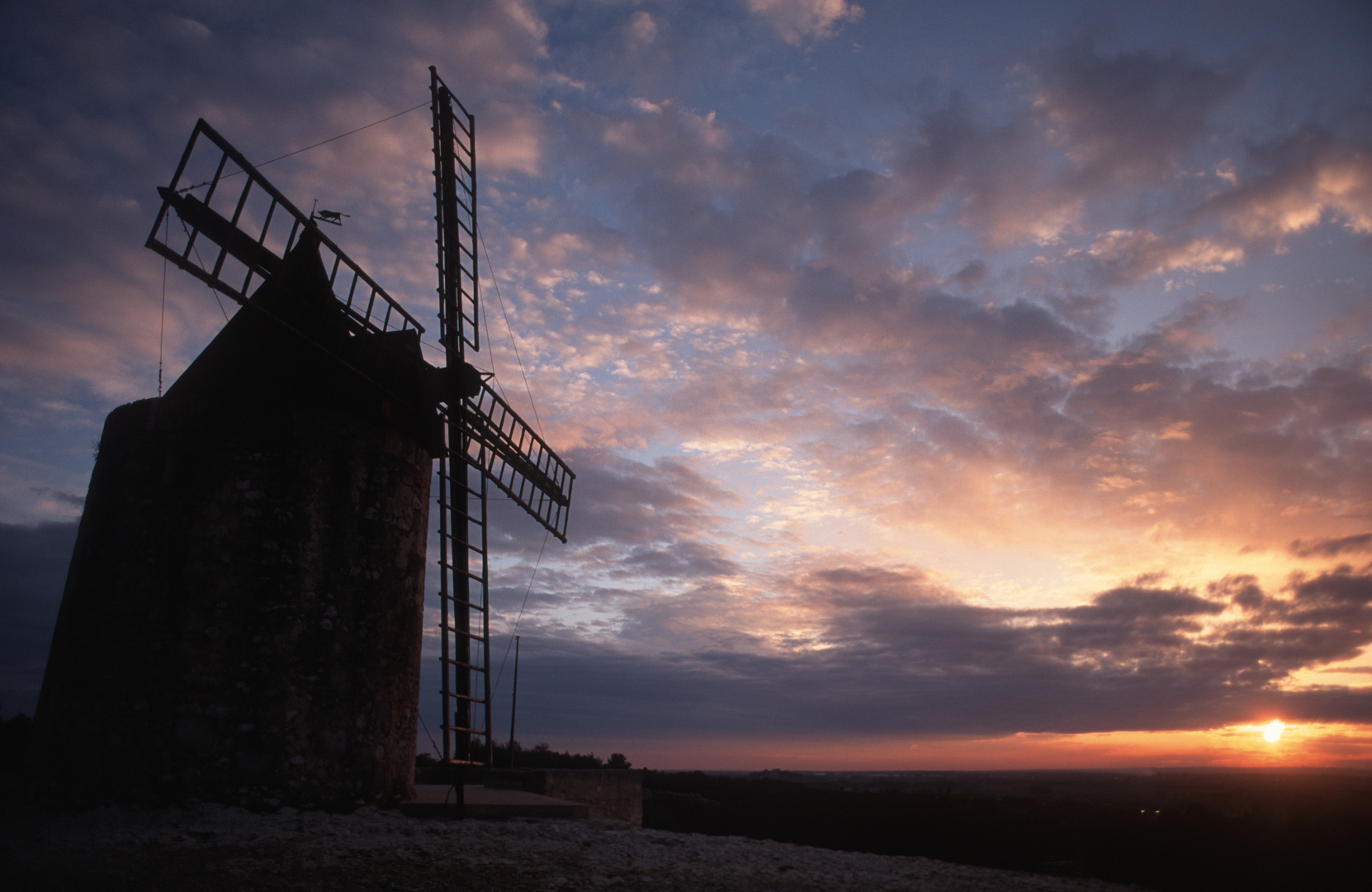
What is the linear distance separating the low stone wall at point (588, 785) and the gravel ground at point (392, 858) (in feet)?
11.9

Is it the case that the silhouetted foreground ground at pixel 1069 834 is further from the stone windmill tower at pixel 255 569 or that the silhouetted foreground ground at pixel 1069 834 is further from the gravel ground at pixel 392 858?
the stone windmill tower at pixel 255 569

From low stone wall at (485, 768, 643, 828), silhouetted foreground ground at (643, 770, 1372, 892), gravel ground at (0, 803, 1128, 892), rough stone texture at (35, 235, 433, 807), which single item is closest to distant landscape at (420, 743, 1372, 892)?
silhouetted foreground ground at (643, 770, 1372, 892)

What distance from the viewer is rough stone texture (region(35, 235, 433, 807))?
7652 millimetres

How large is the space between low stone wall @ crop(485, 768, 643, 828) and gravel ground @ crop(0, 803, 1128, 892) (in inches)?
143

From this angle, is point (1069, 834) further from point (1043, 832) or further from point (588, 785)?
point (588, 785)

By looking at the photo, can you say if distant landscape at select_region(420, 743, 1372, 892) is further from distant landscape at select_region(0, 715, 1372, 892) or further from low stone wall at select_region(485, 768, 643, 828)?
low stone wall at select_region(485, 768, 643, 828)

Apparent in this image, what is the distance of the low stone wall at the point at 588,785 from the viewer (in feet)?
42.0

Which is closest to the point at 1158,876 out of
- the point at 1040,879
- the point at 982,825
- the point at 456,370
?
the point at 1040,879

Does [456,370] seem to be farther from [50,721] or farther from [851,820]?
[851,820]

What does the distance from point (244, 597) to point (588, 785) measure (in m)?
8.27

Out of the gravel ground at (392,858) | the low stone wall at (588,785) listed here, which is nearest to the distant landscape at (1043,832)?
the low stone wall at (588,785)

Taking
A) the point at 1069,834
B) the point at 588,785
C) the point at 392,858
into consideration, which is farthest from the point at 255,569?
the point at 1069,834

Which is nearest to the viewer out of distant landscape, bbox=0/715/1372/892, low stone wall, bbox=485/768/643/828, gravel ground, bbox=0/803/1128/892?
gravel ground, bbox=0/803/1128/892

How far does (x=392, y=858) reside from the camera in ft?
21.3
